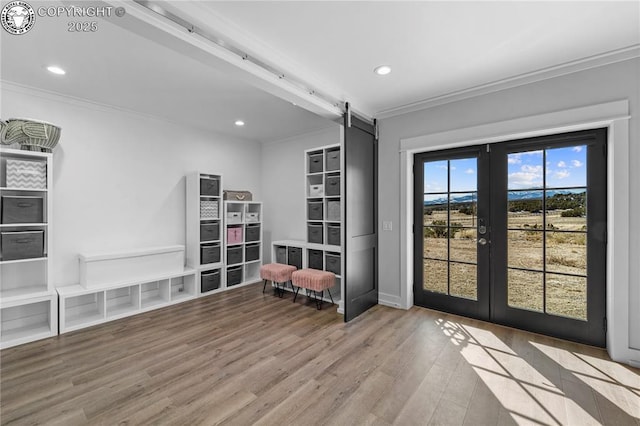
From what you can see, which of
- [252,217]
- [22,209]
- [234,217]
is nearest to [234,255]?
[234,217]

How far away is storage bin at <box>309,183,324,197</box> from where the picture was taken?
14.1 feet

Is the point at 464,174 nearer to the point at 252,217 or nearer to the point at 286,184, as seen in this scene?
the point at 286,184

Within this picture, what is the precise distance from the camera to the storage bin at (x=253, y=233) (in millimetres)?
5082

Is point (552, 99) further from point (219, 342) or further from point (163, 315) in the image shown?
point (163, 315)

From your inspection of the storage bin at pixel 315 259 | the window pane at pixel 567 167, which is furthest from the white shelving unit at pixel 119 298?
the window pane at pixel 567 167

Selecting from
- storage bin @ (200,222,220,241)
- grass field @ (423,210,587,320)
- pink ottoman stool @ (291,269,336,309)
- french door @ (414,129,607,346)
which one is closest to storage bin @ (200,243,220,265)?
storage bin @ (200,222,220,241)

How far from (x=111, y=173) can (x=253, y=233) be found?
228 centimetres

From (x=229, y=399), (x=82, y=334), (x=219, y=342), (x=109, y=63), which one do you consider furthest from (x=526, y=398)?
(x=109, y=63)

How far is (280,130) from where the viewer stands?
4.91m

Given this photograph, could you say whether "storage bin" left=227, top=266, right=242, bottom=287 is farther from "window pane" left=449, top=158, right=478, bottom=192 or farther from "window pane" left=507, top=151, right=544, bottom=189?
"window pane" left=507, top=151, right=544, bottom=189

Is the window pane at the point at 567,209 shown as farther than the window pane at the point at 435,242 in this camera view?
No

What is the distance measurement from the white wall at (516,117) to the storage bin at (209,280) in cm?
261

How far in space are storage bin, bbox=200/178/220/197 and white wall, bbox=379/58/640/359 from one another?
8.63ft

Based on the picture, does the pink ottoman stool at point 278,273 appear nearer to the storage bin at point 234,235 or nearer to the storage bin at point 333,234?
the storage bin at point 333,234
